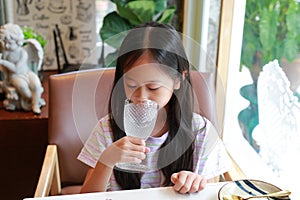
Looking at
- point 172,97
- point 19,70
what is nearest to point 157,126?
point 172,97

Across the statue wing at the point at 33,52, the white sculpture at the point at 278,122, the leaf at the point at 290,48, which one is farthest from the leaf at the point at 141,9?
the leaf at the point at 290,48

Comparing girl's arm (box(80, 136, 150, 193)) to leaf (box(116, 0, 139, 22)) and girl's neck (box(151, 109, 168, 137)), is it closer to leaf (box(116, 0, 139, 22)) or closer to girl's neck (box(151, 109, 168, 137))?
girl's neck (box(151, 109, 168, 137))

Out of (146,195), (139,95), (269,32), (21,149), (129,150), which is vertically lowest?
(21,149)

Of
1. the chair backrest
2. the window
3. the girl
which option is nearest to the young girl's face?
the girl

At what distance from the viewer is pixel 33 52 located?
64.4 inches

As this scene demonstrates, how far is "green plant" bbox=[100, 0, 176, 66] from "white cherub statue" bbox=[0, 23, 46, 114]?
353 mm

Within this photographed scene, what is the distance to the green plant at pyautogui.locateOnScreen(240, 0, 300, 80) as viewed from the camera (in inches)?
42.4

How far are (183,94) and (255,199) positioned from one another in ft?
0.93

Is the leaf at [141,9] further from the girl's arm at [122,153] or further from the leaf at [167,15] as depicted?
the girl's arm at [122,153]

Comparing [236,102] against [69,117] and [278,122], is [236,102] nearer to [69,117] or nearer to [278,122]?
[278,122]

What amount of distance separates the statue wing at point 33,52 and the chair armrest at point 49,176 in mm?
508

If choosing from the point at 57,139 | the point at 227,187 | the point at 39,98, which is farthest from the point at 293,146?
the point at 39,98

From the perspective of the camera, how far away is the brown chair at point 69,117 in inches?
47.1

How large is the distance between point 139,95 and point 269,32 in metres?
→ 0.67
